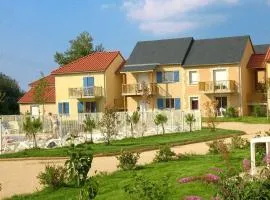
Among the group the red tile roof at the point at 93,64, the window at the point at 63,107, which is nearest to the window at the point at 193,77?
the red tile roof at the point at 93,64

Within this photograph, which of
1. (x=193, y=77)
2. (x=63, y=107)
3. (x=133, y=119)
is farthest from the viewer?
(x=63, y=107)

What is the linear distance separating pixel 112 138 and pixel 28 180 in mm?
14202

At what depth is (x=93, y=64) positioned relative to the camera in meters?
56.6

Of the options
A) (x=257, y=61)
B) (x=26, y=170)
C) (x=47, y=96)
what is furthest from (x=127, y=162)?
(x=47, y=96)

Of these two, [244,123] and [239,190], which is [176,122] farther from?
[239,190]

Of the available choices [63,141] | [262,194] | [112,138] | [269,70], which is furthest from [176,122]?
[262,194]

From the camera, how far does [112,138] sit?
97.9 feet

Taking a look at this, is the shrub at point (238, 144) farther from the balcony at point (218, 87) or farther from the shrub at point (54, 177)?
the balcony at point (218, 87)

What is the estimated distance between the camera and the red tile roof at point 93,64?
2180 inches

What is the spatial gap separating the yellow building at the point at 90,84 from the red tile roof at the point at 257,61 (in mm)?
13063

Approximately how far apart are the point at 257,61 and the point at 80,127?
23.7m

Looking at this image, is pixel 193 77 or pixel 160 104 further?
pixel 160 104

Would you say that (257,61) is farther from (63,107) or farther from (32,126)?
(32,126)

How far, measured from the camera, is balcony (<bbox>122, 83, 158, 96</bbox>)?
52.1 m
